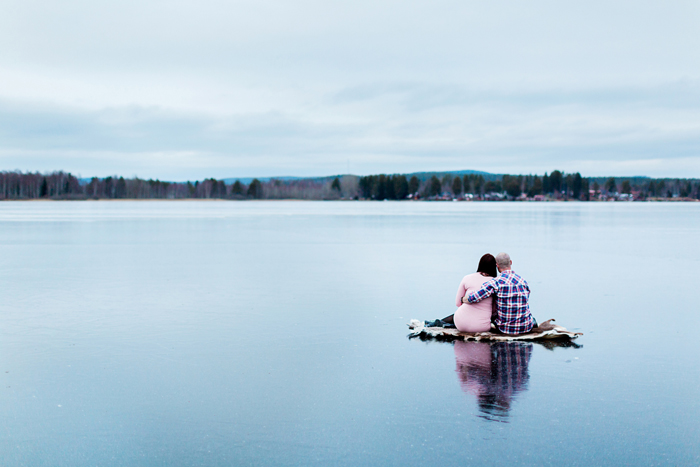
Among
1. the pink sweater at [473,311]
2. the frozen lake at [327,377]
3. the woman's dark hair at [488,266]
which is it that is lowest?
the frozen lake at [327,377]

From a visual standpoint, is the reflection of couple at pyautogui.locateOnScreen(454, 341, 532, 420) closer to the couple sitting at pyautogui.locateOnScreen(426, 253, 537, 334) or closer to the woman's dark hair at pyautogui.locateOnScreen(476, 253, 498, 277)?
the couple sitting at pyautogui.locateOnScreen(426, 253, 537, 334)

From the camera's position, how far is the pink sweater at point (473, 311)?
7211mm

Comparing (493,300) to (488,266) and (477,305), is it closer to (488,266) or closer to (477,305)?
(477,305)

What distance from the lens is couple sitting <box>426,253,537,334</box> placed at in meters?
7.04

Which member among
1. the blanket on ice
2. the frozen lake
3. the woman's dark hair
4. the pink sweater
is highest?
the woman's dark hair

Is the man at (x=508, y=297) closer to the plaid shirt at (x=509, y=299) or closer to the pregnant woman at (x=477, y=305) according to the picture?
the plaid shirt at (x=509, y=299)

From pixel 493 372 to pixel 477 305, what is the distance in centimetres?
147

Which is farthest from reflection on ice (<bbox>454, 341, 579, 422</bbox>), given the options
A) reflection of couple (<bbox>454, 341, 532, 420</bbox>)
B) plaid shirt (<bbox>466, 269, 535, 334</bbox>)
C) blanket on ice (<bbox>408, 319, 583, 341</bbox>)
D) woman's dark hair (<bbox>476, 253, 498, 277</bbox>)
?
woman's dark hair (<bbox>476, 253, 498, 277</bbox>)

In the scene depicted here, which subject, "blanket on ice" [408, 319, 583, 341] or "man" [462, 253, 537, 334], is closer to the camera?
"man" [462, 253, 537, 334]

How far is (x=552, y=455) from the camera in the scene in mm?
4152

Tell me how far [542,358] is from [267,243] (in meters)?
16.1

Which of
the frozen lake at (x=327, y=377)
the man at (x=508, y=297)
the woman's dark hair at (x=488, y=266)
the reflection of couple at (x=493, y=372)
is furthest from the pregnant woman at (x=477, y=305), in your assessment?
the frozen lake at (x=327, y=377)

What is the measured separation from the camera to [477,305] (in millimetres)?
7340

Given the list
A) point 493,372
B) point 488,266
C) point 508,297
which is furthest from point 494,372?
point 488,266
